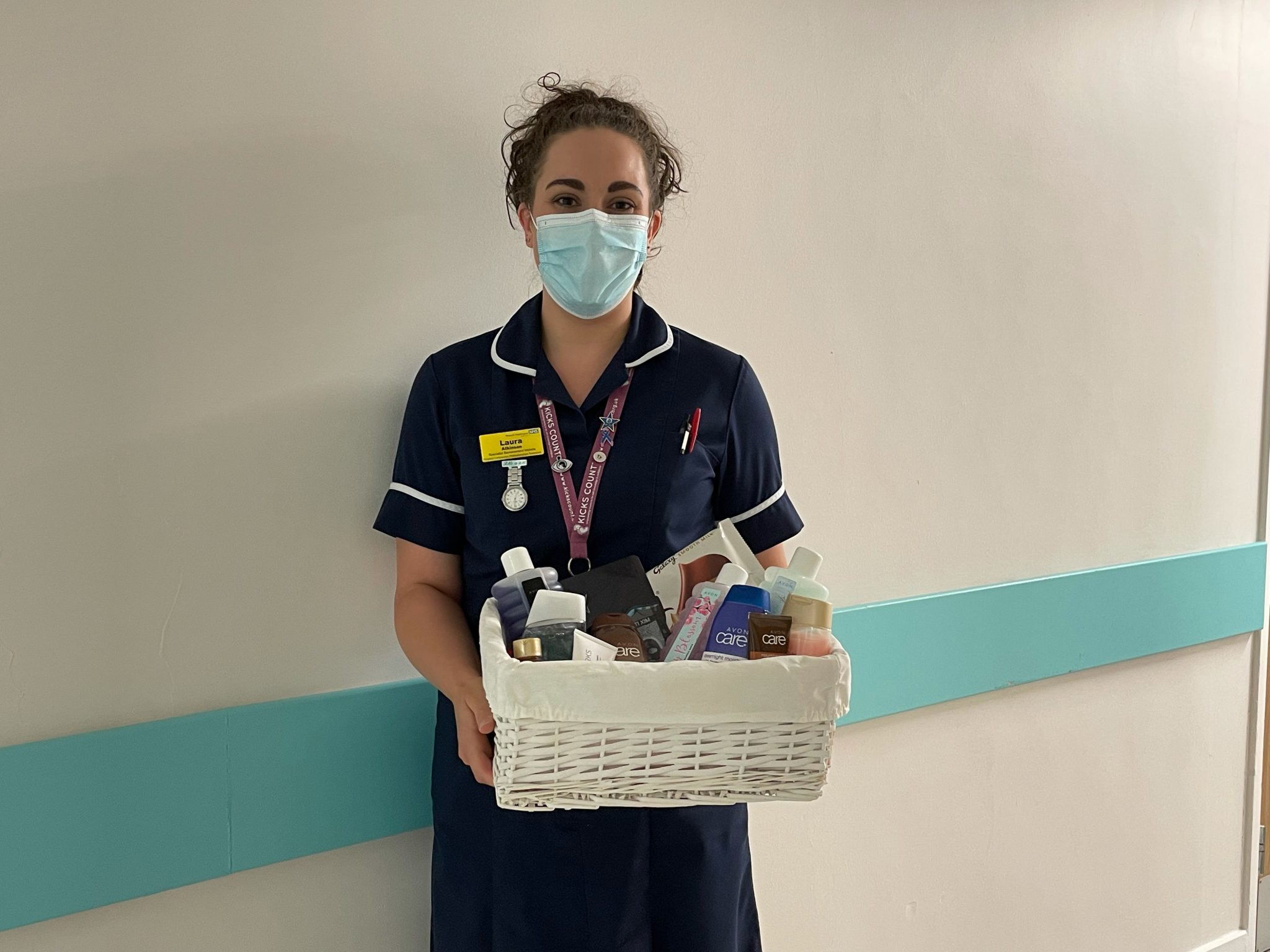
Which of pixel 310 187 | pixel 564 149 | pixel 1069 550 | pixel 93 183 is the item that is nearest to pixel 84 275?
pixel 93 183

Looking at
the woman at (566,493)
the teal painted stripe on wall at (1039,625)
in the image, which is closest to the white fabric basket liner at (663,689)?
the woman at (566,493)

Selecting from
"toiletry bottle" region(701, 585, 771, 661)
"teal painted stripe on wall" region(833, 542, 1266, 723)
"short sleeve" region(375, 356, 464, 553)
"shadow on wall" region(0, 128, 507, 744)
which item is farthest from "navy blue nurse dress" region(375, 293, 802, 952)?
"teal painted stripe on wall" region(833, 542, 1266, 723)

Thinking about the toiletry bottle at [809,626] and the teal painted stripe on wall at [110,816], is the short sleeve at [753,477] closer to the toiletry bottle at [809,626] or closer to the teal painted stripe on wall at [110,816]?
the toiletry bottle at [809,626]

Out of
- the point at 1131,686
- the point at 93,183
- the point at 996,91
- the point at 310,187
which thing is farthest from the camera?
the point at 1131,686

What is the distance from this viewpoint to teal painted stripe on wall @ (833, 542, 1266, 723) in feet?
6.15

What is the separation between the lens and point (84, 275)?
1226 millimetres

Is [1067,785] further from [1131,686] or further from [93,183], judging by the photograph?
[93,183]

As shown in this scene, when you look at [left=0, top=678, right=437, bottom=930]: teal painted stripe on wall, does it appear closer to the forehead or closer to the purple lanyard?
the purple lanyard

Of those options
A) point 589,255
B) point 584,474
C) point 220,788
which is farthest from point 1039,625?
point 220,788

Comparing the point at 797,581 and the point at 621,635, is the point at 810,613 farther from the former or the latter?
the point at 621,635

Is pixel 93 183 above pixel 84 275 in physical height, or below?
above

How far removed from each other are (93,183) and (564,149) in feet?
1.71

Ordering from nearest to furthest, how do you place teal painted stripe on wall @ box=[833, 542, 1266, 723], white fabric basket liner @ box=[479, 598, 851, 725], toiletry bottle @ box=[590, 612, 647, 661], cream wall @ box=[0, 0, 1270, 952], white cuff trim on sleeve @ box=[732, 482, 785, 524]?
white fabric basket liner @ box=[479, 598, 851, 725] → toiletry bottle @ box=[590, 612, 647, 661] → cream wall @ box=[0, 0, 1270, 952] → white cuff trim on sleeve @ box=[732, 482, 785, 524] → teal painted stripe on wall @ box=[833, 542, 1266, 723]

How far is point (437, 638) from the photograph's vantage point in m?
1.29
